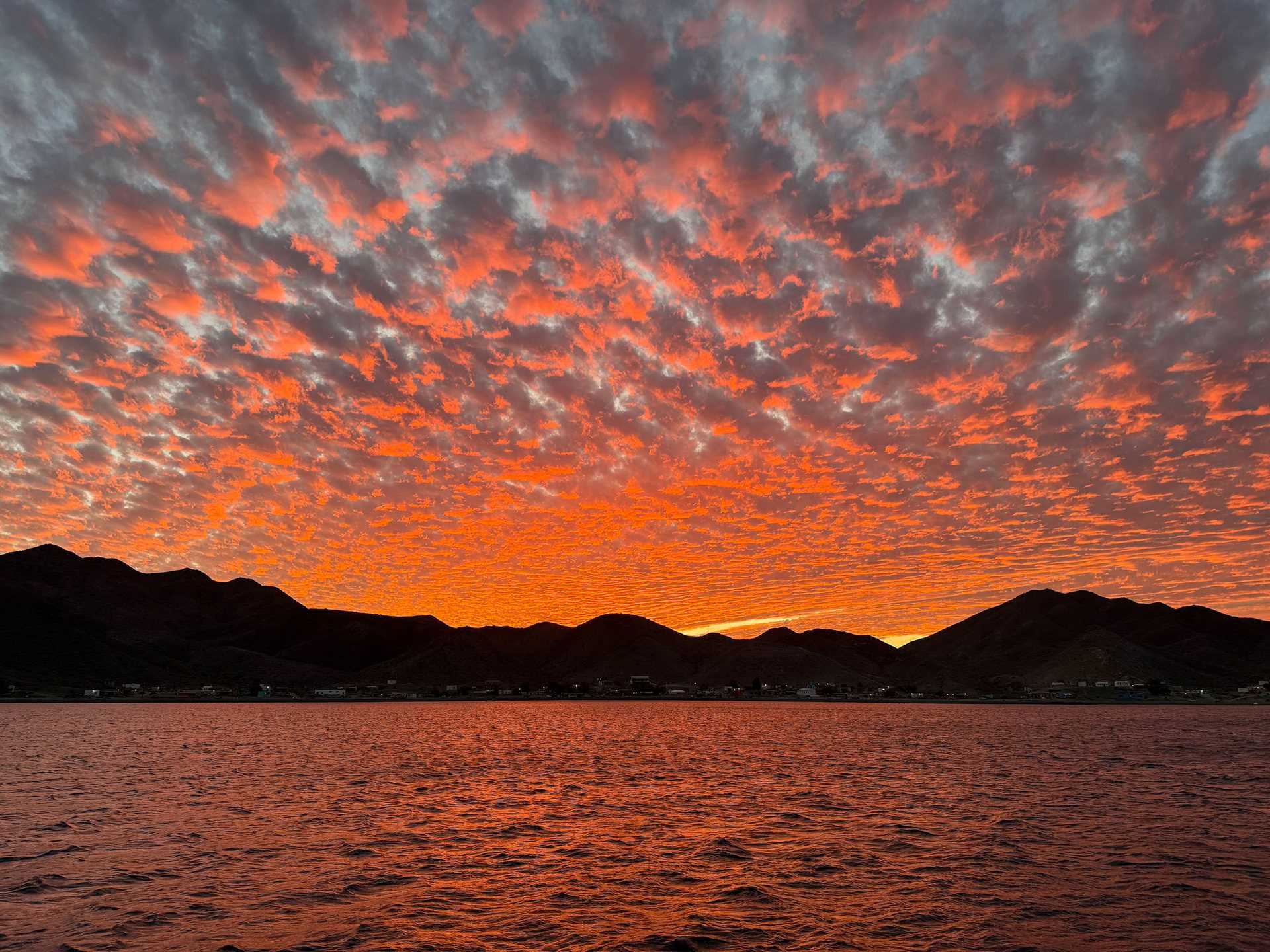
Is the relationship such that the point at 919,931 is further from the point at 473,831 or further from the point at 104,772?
the point at 104,772

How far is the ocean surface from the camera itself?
28078 millimetres

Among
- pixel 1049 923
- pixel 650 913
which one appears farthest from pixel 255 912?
pixel 1049 923

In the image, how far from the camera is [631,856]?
135ft

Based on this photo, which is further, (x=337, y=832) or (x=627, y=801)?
(x=627, y=801)

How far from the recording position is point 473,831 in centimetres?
4878

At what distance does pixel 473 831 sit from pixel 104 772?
60.7m

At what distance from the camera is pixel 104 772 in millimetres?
83562

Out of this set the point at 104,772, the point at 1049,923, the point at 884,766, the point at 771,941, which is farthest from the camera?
the point at 884,766

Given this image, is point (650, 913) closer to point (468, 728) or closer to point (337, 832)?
point (337, 832)

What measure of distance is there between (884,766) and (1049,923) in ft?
226

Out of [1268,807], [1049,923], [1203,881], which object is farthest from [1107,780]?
[1049,923]

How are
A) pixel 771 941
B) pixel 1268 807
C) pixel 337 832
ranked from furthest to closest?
pixel 1268 807 → pixel 337 832 → pixel 771 941

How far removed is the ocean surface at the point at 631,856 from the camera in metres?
28.1

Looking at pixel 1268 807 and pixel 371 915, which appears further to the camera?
pixel 1268 807
